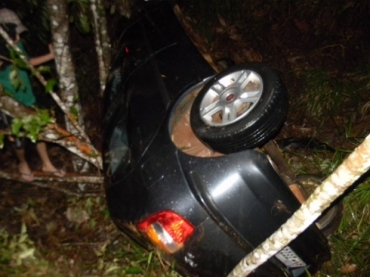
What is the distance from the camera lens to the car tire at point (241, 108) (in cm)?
212

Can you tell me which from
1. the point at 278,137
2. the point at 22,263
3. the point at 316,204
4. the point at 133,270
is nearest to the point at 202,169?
the point at 316,204

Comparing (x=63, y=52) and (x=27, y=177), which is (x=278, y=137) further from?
(x=27, y=177)

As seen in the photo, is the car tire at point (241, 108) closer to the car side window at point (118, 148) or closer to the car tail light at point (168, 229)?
the car tail light at point (168, 229)

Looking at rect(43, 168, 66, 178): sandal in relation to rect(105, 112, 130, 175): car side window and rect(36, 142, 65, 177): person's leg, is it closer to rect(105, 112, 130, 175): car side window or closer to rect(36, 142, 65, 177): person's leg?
rect(36, 142, 65, 177): person's leg

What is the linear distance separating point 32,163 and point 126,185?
2.54 meters

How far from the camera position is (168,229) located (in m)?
2.30

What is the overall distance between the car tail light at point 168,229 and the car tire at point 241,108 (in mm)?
503

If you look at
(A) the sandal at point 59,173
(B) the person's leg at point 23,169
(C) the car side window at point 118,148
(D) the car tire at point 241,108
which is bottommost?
(A) the sandal at point 59,173

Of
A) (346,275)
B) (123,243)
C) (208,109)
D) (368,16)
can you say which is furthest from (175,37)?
(368,16)

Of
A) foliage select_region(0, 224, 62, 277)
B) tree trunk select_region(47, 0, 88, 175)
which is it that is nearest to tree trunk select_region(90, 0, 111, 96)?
tree trunk select_region(47, 0, 88, 175)

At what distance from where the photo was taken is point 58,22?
3248mm

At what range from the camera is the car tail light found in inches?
89.5

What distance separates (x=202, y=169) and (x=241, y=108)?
1.68 ft

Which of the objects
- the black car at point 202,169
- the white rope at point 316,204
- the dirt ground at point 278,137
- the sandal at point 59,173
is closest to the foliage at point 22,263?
the dirt ground at point 278,137
